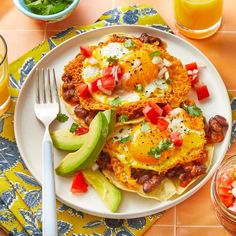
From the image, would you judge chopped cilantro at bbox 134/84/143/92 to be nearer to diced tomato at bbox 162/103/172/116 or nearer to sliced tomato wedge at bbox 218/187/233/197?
diced tomato at bbox 162/103/172/116

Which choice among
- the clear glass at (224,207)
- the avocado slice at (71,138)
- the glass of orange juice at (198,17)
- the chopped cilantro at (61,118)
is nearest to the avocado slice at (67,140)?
the avocado slice at (71,138)

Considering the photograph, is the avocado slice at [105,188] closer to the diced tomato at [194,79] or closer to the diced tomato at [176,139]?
the diced tomato at [176,139]

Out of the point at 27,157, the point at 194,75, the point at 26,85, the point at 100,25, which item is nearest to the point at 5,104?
the point at 26,85

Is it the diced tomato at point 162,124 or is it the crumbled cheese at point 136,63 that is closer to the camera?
the diced tomato at point 162,124

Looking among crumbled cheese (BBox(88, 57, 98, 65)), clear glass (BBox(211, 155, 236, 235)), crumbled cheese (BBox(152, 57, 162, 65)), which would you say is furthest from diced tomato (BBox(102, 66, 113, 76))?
clear glass (BBox(211, 155, 236, 235))


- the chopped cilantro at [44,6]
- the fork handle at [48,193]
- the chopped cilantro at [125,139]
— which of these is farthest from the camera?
the chopped cilantro at [44,6]

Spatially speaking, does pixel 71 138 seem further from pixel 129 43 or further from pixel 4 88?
pixel 129 43

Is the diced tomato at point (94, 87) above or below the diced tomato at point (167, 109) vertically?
above
